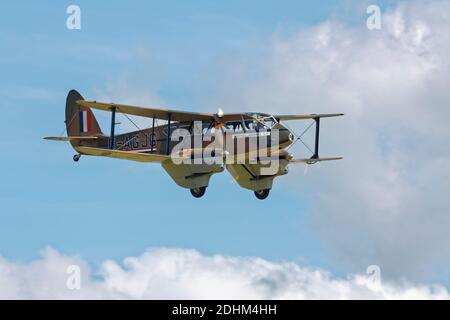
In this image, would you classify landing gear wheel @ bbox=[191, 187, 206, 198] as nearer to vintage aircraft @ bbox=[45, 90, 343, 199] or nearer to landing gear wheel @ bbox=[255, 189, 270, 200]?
vintage aircraft @ bbox=[45, 90, 343, 199]

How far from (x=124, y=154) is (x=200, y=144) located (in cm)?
353

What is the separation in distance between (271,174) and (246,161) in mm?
2451

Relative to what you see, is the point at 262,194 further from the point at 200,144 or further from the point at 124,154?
the point at 124,154

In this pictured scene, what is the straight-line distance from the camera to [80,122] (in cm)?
6138

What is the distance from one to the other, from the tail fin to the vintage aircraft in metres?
0.29

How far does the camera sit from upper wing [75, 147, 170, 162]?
5494 centimetres

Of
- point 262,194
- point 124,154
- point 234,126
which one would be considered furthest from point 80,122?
point 262,194

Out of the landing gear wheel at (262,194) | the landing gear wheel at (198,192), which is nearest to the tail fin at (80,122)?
the landing gear wheel at (198,192)

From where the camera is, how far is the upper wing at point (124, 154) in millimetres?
54938

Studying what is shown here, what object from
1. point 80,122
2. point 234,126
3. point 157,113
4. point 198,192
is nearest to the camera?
point 234,126

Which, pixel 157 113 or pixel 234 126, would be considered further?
pixel 157 113

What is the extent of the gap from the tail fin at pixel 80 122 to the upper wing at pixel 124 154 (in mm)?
4764

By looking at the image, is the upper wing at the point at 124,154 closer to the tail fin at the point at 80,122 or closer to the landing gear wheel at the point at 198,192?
the landing gear wheel at the point at 198,192
